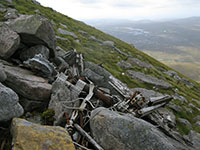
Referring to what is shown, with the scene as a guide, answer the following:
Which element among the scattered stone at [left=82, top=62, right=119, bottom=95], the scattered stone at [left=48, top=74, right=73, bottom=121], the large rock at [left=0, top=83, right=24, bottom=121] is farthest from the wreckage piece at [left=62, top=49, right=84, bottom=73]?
the large rock at [left=0, top=83, right=24, bottom=121]

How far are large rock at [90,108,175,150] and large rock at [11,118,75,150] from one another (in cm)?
253

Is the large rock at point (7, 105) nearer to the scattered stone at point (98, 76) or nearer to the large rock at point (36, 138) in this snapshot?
the large rock at point (36, 138)

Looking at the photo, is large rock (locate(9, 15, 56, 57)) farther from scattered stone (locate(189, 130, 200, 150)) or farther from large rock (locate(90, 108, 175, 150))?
scattered stone (locate(189, 130, 200, 150))

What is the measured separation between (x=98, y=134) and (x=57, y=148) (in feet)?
10.6

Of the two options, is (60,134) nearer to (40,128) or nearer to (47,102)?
(40,128)

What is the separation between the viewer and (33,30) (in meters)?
14.4

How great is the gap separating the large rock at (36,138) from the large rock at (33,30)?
921 cm

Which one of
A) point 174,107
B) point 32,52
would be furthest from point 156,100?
point 32,52

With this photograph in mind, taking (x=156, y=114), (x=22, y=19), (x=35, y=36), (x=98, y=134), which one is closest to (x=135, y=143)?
(x=98, y=134)

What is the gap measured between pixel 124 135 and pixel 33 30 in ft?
39.2

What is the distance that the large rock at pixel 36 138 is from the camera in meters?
6.77

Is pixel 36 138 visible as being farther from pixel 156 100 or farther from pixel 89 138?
pixel 156 100

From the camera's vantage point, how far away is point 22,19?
1557 cm

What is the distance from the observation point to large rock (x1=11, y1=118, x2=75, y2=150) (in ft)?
22.2
